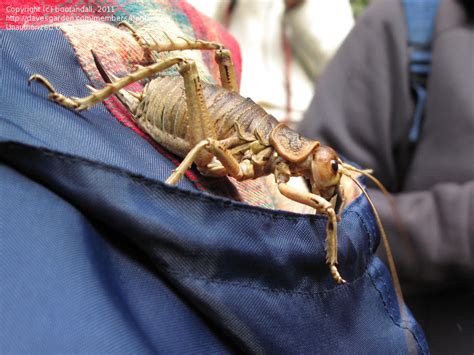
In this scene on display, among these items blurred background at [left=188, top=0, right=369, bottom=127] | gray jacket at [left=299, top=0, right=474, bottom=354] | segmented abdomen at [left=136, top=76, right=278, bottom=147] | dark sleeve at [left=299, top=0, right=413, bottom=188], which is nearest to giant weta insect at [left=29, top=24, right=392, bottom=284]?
segmented abdomen at [left=136, top=76, right=278, bottom=147]

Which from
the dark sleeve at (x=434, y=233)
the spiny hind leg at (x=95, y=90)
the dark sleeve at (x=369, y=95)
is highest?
the spiny hind leg at (x=95, y=90)

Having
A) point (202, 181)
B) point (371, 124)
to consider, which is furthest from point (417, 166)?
point (202, 181)

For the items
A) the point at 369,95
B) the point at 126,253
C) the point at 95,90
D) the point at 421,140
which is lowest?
the point at 421,140

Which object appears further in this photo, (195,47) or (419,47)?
(419,47)

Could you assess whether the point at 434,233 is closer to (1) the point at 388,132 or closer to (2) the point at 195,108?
(1) the point at 388,132

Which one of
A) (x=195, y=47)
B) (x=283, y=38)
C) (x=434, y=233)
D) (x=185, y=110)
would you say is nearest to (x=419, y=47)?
(x=434, y=233)

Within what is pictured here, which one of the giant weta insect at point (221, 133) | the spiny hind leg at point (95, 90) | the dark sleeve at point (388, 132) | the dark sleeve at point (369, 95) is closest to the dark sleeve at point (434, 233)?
the dark sleeve at point (388, 132)

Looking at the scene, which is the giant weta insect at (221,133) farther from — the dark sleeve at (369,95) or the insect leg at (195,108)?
the dark sleeve at (369,95)
